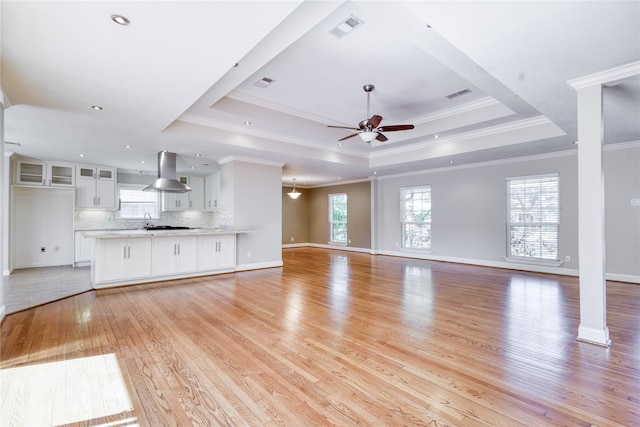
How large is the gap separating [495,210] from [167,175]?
284 inches

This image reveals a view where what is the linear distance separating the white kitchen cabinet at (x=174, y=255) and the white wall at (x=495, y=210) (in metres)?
5.67

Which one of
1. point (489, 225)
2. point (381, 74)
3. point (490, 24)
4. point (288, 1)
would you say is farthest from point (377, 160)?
point (288, 1)

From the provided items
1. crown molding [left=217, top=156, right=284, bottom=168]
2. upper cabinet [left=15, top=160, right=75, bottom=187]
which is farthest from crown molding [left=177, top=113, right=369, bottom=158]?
upper cabinet [left=15, top=160, right=75, bottom=187]

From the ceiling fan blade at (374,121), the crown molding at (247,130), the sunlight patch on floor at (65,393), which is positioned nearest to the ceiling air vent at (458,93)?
the ceiling fan blade at (374,121)

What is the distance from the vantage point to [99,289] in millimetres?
4949

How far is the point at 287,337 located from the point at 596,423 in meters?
2.27

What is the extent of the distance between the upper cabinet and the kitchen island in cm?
277

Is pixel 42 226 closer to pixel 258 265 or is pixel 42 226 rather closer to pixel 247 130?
pixel 258 265

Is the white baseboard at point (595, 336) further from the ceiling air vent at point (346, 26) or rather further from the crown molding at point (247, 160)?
the crown molding at point (247, 160)

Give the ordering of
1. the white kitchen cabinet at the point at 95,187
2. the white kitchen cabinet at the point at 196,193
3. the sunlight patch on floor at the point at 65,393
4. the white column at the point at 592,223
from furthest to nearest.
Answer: the white kitchen cabinet at the point at 196,193 → the white kitchen cabinet at the point at 95,187 → the white column at the point at 592,223 → the sunlight patch on floor at the point at 65,393

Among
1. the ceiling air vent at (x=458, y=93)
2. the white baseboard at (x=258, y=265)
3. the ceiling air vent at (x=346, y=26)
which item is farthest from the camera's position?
the white baseboard at (x=258, y=265)

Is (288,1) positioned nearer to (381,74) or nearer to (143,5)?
(143,5)

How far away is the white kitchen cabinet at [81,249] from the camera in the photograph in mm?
7246

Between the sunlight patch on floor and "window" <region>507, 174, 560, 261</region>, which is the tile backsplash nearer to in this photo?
the sunlight patch on floor
